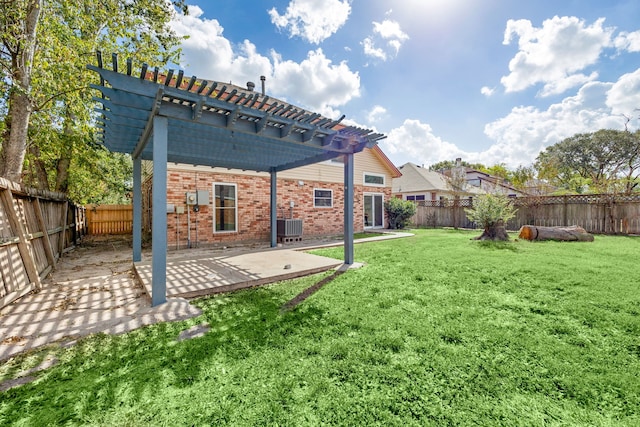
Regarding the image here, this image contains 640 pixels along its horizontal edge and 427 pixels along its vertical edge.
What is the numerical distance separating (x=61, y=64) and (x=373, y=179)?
41.3ft

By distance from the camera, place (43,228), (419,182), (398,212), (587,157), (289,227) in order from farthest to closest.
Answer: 1. (587,157)
2. (419,182)
3. (398,212)
4. (289,227)
5. (43,228)

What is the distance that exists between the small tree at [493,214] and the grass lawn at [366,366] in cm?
544

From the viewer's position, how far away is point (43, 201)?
5.90 m

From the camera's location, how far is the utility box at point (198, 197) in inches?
329

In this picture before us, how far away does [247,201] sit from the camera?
977 cm

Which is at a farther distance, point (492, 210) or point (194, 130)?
point (492, 210)

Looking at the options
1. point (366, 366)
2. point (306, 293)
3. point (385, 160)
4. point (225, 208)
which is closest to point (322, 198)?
point (225, 208)

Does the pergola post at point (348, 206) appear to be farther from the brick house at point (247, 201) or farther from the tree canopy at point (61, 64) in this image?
the tree canopy at point (61, 64)

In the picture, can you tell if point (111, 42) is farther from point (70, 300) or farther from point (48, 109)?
point (70, 300)

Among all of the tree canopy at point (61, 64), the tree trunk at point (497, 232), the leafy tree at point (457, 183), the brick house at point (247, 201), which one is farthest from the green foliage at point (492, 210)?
the leafy tree at point (457, 183)

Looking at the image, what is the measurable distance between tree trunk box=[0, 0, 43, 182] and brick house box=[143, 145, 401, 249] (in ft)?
10.2

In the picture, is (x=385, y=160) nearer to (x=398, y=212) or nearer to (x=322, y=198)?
(x=398, y=212)

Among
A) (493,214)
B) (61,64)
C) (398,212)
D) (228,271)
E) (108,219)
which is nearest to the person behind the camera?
(228,271)

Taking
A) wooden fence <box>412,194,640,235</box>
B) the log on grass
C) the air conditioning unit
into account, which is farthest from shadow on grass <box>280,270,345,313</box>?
wooden fence <box>412,194,640,235</box>
